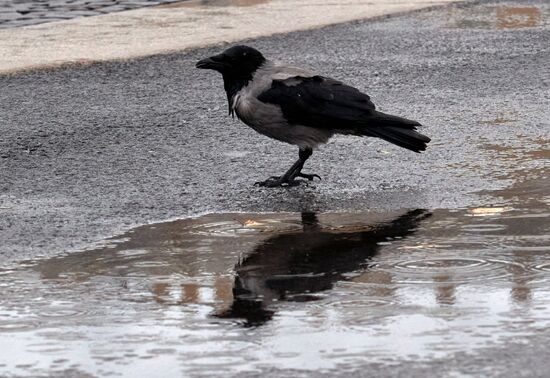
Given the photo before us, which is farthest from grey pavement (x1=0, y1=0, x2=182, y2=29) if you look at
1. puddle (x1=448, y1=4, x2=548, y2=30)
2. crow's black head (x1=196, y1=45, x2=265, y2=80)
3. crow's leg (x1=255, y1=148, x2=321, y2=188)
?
crow's leg (x1=255, y1=148, x2=321, y2=188)

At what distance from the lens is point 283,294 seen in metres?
6.16

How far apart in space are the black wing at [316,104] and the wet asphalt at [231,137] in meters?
0.37

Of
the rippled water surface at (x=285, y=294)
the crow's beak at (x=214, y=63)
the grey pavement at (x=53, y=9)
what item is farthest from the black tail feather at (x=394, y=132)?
the grey pavement at (x=53, y=9)

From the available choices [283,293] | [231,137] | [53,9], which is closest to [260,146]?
[231,137]

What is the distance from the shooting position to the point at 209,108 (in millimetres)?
10984

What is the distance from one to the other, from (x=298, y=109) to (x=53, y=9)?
8863 millimetres

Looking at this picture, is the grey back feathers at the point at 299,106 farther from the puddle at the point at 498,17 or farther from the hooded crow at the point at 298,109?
the puddle at the point at 498,17

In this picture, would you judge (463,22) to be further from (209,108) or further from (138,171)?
(138,171)

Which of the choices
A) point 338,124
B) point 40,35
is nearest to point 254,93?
point 338,124

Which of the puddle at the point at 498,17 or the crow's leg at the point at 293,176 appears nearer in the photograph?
the crow's leg at the point at 293,176

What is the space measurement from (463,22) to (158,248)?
9153 millimetres

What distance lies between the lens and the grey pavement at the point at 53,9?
15.8 meters

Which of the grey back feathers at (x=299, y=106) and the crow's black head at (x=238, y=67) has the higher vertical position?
the crow's black head at (x=238, y=67)

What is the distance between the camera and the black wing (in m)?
8.34
